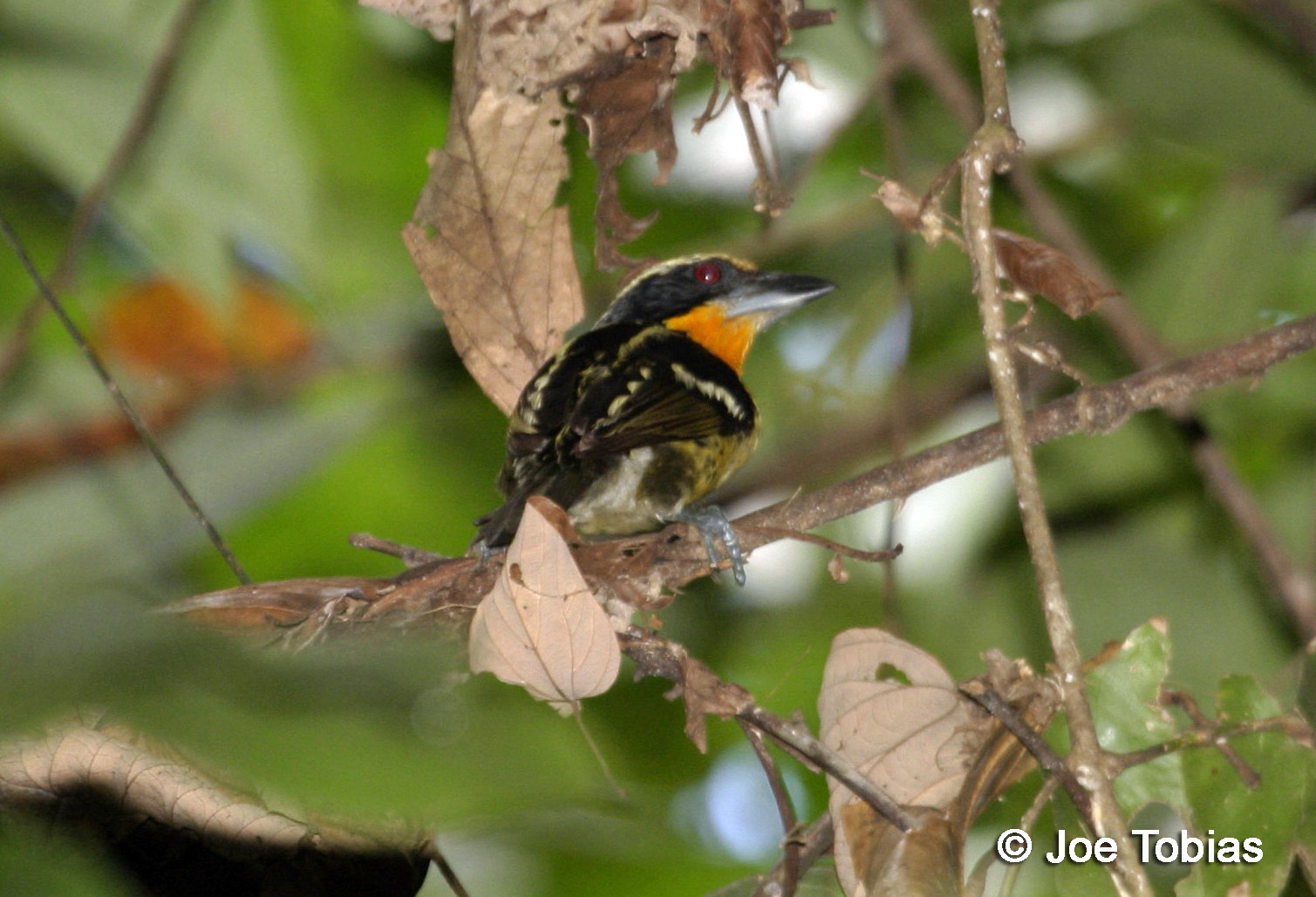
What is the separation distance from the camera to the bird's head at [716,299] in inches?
129

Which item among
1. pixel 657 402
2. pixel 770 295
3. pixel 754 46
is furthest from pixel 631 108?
pixel 770 295

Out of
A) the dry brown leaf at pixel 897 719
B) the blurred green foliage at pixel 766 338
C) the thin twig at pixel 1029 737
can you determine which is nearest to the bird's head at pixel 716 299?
the blurred green foliage at pixel 766 338

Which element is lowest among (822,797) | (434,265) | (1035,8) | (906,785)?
(906,785)

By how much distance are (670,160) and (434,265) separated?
455mm

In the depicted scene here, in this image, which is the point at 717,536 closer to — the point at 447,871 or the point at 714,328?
the point at 447,871

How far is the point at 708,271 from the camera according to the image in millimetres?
3312

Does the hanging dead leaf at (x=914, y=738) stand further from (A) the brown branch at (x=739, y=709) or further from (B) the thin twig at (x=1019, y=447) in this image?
(B) the thin twig at (x=1019, y=447)

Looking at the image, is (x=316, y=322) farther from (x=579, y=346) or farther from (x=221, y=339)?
(x=579, y=346)

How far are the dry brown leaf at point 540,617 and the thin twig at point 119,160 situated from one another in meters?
1.39

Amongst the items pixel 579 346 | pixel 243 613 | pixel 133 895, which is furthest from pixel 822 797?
pixel 133 895

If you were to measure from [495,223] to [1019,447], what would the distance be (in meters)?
1.09

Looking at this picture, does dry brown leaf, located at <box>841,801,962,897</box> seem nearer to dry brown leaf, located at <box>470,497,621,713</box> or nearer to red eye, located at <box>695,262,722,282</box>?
dry brown leaf, located at <box>470,497,621,713</box>

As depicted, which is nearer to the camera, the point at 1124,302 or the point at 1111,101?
the point at 1124,302

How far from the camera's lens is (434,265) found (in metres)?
2.38
